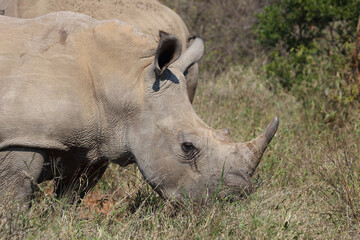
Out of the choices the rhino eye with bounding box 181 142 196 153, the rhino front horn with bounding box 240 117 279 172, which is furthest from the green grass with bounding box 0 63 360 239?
the rhino eye with bounding box 181 142 196 153

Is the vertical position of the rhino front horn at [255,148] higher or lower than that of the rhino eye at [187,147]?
higher

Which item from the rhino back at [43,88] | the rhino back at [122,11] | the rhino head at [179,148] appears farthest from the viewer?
the rhino back at [122,11]

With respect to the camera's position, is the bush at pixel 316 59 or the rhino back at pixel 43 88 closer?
the rhino back at pixel 43 88

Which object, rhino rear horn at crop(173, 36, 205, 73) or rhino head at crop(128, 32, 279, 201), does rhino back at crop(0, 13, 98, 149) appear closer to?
rhino head at crop(128, 32, 279, 201)

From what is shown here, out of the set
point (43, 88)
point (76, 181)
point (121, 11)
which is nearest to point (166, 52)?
point (43, 88)

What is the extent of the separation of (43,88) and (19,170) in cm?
54

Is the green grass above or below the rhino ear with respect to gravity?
below

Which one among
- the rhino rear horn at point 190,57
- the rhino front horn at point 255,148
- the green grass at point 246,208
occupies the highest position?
the rhino rear horn at point 190,57

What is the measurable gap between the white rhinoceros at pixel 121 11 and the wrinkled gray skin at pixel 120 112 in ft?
3.81

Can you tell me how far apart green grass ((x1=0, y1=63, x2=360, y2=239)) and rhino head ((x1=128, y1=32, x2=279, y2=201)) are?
0.16 metres

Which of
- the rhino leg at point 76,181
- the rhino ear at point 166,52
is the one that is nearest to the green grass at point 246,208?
the rhino leg at point 76,181

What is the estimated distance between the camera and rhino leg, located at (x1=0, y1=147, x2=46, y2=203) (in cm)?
420

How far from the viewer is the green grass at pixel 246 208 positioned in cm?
423

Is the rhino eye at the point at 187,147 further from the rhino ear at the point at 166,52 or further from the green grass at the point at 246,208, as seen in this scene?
the rhino ear at the point at 166,52
